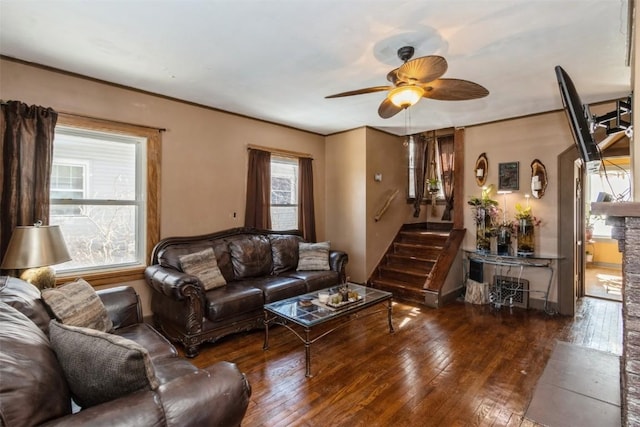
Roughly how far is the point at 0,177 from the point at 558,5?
4552 millimetres

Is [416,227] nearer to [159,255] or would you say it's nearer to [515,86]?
[515,86]

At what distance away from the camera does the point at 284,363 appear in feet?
9.05

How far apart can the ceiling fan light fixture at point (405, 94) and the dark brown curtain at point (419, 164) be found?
392 cm

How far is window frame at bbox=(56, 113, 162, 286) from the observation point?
3242 mm

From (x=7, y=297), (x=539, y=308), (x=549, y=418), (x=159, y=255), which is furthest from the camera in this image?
(x=539, y=308)

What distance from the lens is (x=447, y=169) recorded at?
6.32 meters

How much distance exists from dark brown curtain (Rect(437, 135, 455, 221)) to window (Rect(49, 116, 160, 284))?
17.2ft

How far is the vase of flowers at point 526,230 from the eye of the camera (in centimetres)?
423

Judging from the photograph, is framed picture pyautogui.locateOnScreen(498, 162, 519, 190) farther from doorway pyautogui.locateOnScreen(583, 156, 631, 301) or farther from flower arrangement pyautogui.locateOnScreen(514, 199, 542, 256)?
doorway pyautogui.locateOnScreen(583, 156, 631, 301)

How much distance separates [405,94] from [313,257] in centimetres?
253

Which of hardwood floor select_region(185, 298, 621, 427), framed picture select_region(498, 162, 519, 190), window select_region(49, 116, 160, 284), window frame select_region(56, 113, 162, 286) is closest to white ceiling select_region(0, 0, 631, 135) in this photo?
window frame select_region(56, 113, 162, 286)

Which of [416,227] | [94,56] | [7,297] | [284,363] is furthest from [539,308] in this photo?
[94,56]

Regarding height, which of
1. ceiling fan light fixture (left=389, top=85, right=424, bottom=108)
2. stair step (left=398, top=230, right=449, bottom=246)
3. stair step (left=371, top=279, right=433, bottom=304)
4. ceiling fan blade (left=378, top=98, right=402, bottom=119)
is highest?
ceiling fan blade (left=378, top=98, right=402, bottom=119)

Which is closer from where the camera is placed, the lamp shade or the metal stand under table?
the lamp shade
